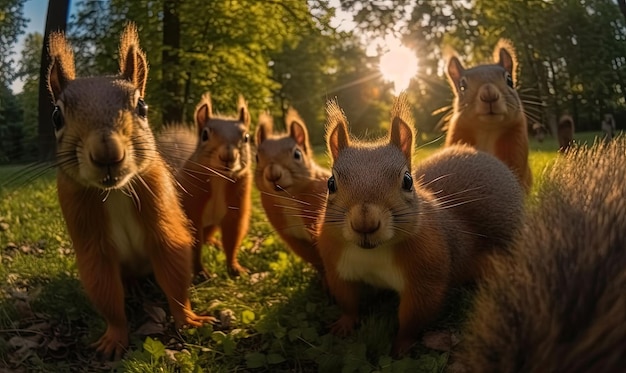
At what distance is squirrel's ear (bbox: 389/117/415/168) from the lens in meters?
2.56

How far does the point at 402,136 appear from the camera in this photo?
258 cm

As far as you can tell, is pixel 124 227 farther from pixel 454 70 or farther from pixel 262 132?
pixel 454 70

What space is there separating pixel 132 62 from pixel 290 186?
1.21 m

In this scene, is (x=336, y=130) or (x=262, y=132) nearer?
(x=336, y=130)

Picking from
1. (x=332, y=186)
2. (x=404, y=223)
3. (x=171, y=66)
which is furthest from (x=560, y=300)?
(x=171, y=66)

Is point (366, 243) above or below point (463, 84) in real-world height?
below

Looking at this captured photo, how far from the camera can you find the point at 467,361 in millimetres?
1388

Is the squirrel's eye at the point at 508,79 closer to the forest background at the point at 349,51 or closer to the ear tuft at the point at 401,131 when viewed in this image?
the forest background at the point at 349,51

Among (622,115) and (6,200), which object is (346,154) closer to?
(622,115)

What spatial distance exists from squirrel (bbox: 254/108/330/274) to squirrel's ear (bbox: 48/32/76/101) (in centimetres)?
121

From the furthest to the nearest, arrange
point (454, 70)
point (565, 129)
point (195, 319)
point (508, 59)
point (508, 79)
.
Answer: point (454, 70)
point (508, 59)
point (508, 79)
point (565, 129)
point (195, 319)

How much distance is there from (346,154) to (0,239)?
9.92 ft

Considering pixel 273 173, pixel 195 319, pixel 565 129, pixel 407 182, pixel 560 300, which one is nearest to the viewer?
pixel 560 300

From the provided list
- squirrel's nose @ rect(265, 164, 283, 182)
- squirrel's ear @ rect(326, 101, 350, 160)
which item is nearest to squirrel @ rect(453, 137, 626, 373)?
squirrel's ear @ rect(326, 101, 350, 160)
